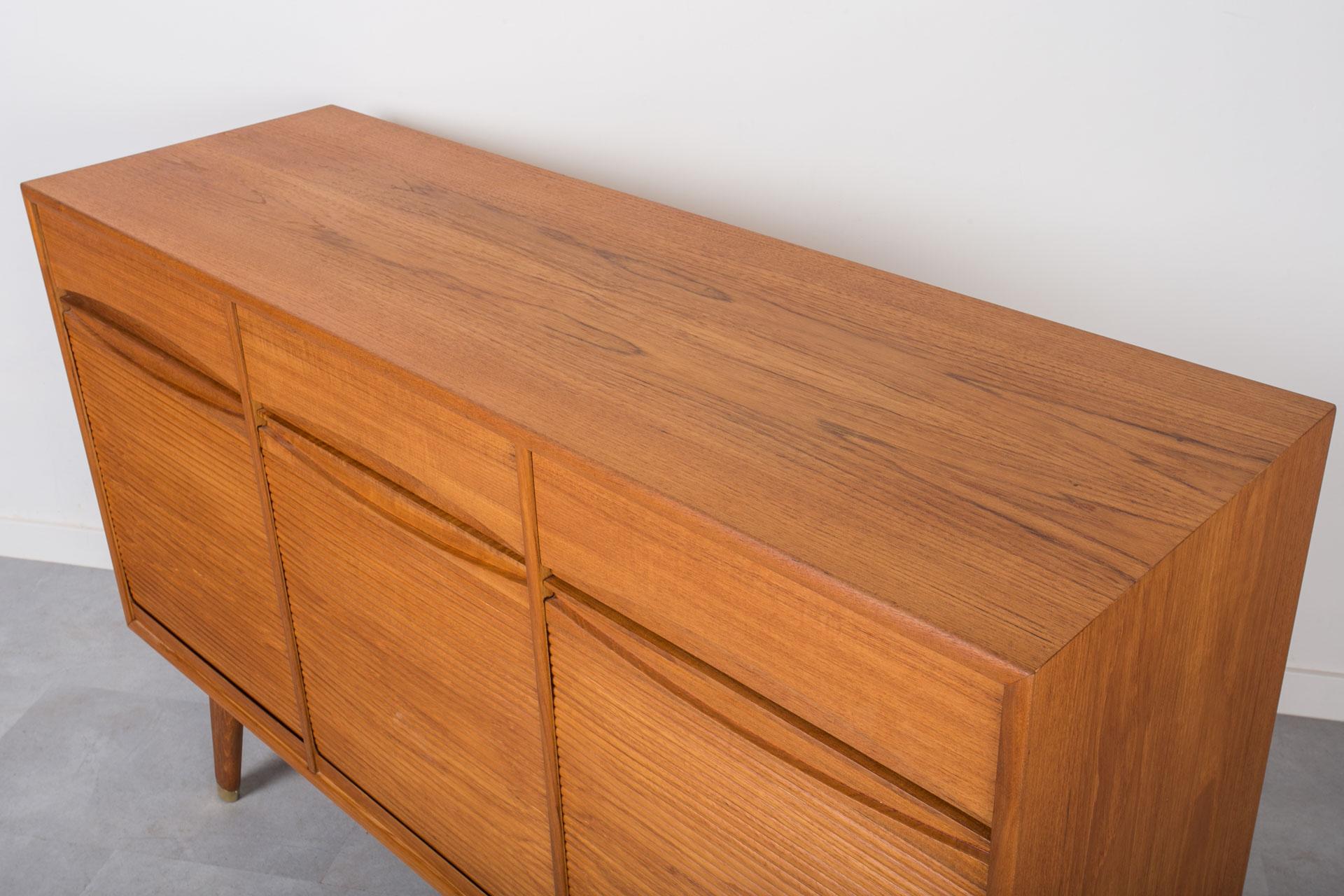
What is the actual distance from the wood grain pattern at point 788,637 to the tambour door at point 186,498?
0.61 metres

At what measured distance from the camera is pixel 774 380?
3.73 ft

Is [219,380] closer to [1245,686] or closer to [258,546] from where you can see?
[258,546]

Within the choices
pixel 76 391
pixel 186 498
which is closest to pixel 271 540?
pixel 186 498

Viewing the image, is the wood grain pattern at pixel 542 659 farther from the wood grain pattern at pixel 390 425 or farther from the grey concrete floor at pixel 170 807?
the grey concrete floor at pixel 170 807

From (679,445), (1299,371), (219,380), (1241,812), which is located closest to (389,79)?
(219,380)

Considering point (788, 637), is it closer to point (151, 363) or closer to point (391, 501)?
point (391, 501)

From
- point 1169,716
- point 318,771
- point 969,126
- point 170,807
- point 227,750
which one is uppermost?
point 969,126

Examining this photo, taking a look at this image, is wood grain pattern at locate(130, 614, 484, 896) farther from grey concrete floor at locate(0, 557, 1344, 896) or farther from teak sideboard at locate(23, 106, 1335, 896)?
grey concrete floor at locate(0, 557, 1344, 896)

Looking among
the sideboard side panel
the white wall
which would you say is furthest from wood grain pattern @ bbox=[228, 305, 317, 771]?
the sideboard side panel

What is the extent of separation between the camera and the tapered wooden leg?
6.44 ft

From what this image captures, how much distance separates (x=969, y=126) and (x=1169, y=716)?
85cm

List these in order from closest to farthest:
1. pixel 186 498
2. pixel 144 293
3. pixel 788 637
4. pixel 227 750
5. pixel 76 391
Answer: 1. pixel 788 637
2. pixel 144 293
3. pixel 186 498
4. pixel 76 391
5. pixel 227 750

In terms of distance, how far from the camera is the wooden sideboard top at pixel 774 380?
90 cm

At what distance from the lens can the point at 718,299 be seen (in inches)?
50.9
